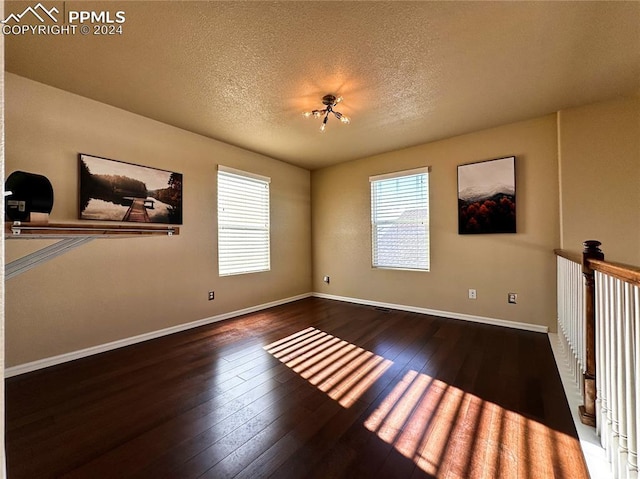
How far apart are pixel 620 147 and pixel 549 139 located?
59 centimetres

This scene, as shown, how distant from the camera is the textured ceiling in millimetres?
1726

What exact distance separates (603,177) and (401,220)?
2189 mm

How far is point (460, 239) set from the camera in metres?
3.71

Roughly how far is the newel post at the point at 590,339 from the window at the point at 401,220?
232cm

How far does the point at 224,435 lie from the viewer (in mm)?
1578

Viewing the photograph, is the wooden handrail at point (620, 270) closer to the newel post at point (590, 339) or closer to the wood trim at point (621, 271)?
the wood trim at point (621, 271)

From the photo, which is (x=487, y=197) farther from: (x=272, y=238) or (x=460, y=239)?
(x=272, y=238)

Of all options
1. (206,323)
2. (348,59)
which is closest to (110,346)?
(206,323)

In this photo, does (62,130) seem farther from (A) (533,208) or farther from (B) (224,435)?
(A) (533,208)

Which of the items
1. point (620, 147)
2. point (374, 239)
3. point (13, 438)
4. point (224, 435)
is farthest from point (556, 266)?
point (13, 438)

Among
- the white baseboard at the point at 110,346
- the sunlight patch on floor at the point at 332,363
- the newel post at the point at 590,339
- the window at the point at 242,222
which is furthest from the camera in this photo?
the window at the point at 242,222

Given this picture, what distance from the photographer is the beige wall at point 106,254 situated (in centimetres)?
233

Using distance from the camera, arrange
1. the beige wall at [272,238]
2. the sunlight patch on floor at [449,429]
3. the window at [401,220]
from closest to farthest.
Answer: the sunlight patch on floor at [449,429]
the beige wall at [272,238]
the window at [401,220]

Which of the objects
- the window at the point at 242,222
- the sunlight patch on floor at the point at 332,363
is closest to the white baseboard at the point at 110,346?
the window at the point at 242,222
